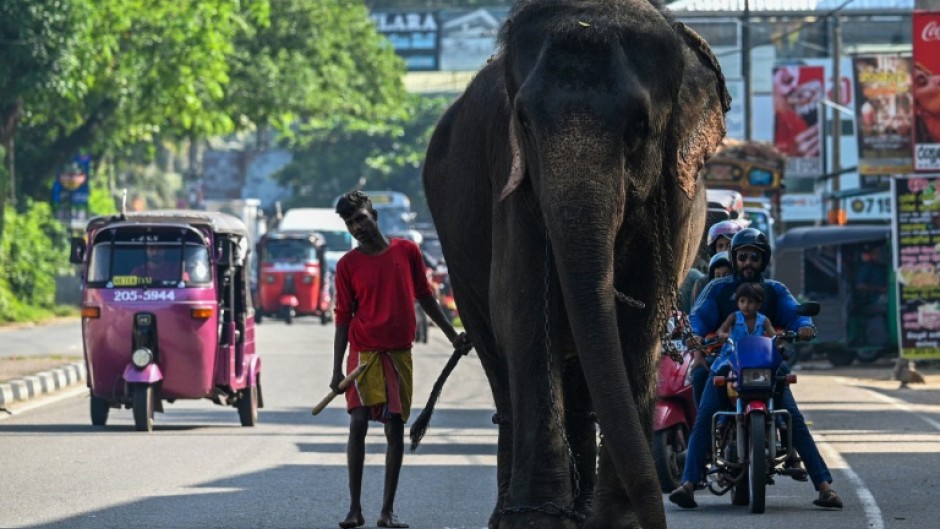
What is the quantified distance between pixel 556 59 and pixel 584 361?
110cm

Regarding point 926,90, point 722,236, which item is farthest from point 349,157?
point 722,236

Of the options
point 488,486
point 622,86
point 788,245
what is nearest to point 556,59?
point 622,86

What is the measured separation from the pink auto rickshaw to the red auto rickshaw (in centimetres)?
2655

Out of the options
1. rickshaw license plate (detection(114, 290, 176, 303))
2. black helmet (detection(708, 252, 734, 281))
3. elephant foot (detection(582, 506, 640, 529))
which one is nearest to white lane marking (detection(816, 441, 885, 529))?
black helmet (detection(708, 252, 734, 281))

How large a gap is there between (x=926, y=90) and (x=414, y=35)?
57.5 metres

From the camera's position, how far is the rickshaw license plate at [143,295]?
17.4 m

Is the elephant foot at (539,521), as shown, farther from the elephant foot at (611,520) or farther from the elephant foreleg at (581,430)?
the elephant foreleg at (581,430)

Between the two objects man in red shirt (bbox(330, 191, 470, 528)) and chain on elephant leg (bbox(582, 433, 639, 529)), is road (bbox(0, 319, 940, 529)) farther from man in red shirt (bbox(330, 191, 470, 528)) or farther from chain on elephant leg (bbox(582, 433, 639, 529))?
chain on elephant leg (bbox(582, 433, 639, 529))

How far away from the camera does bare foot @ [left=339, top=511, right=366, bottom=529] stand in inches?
403

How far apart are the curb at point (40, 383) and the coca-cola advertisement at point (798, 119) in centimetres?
2477

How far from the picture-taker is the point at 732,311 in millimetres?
11516

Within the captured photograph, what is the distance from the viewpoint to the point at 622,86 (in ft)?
23.6

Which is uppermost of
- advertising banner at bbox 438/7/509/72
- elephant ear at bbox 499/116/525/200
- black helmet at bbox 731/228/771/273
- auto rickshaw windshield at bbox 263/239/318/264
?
advertising banner at bbox 438/7/509/72

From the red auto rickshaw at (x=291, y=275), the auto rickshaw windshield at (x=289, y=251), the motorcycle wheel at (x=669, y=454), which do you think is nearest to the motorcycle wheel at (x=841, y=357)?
the red auto rickshaw at (x=291, y=275)
